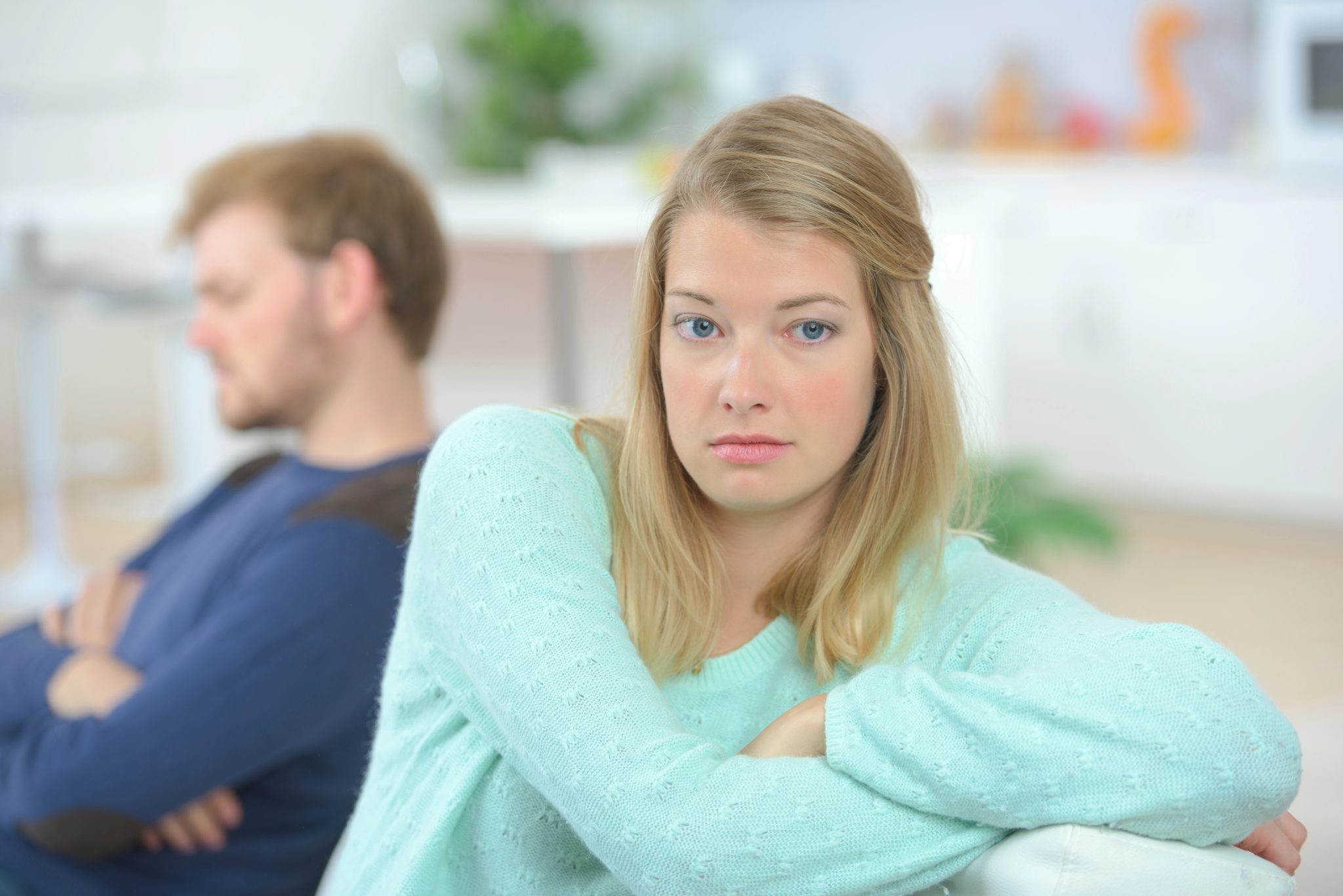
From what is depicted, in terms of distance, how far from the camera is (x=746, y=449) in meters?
1.00

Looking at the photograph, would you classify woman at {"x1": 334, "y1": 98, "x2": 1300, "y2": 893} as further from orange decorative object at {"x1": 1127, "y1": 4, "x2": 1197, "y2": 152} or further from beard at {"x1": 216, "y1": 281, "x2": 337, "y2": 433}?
orange decorative object at {"x1": 1127, "y1": 4, "x2": 1197, "y2": 152}

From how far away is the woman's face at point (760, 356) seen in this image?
3.23ft

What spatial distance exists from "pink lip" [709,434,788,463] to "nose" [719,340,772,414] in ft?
0.07

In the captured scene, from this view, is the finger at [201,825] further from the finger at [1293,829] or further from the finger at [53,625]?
the finger at [1293,829]

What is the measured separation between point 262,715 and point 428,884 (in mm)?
410

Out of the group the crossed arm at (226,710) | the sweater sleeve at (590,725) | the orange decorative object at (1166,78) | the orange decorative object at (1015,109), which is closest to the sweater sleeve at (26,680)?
the crossed arm at (226,710)

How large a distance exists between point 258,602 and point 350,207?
21.1 inches

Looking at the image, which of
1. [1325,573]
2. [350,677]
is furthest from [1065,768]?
[1325,573]

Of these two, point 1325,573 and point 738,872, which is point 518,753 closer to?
point 738,872

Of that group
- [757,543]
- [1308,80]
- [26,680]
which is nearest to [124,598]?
[26,680]

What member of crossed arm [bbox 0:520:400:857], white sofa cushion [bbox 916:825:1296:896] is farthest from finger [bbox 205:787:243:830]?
white sofa cushion [bbox 916:825:1296:896]

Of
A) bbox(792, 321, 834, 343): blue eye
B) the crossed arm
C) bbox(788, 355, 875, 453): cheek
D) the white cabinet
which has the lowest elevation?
the white cabinet

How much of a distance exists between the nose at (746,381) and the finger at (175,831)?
2.52 ft

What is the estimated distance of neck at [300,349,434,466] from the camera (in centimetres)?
174
